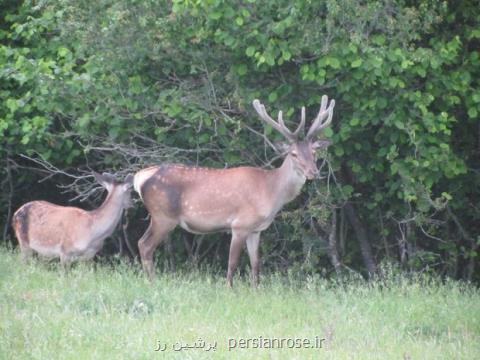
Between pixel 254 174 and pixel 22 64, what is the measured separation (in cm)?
333

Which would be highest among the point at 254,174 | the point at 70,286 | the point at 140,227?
the point at 254,174

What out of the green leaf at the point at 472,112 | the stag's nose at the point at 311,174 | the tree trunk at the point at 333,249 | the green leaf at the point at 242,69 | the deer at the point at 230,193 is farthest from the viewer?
the tree trunk at the point at 333,249

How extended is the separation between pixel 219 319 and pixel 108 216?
134 inches

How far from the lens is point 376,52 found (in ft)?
33.0

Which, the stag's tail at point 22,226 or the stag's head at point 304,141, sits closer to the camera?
the stag's head at point 304,141

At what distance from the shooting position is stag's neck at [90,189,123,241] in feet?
35.0

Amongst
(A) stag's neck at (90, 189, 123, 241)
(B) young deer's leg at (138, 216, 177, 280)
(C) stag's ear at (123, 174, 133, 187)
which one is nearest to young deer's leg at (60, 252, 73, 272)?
(A) stag's neck at (90, 189, 123, 241)

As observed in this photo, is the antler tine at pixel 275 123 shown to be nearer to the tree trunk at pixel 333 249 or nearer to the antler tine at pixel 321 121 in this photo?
the antler tine at pixel 321 121

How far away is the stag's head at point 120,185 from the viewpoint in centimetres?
1091

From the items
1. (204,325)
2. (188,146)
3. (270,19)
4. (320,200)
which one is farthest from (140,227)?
(204,325)

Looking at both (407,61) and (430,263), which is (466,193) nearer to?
(430,263)

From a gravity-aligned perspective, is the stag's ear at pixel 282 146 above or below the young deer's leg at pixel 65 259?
above

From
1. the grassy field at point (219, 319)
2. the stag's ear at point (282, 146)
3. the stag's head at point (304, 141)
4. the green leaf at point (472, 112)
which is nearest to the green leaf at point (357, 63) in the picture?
the stag's head at point (304, 141)

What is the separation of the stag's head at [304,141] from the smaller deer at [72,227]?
1797 mm
